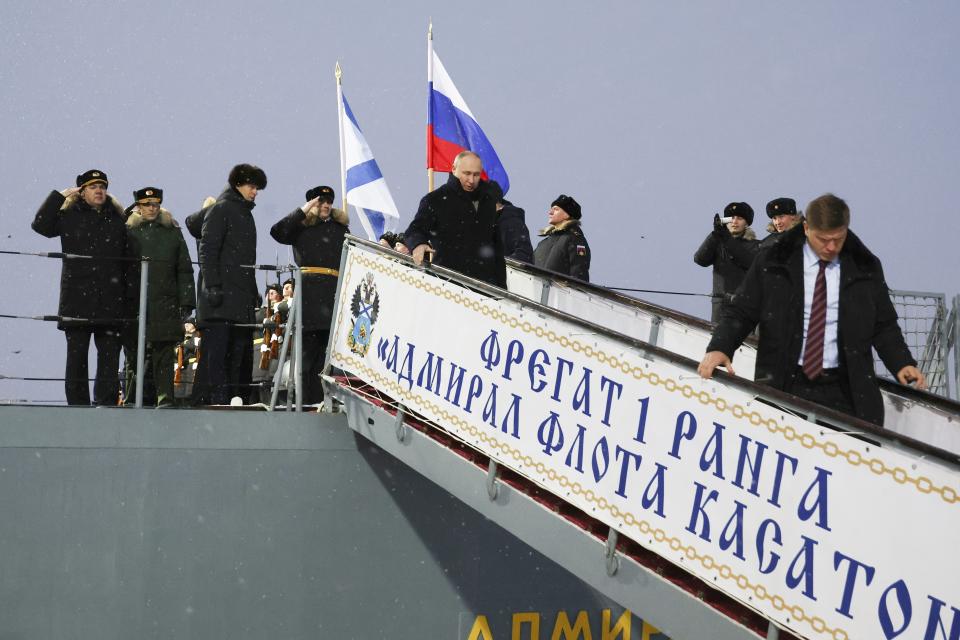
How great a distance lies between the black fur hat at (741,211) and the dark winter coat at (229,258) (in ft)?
12.4

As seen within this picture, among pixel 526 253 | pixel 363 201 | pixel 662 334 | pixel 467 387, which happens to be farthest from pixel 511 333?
pixel 363 201

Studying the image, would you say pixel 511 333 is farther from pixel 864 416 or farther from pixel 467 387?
pixel 864 416

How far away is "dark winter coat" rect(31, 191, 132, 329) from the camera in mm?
7910

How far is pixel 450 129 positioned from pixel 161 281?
17.4 feet

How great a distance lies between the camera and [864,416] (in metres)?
4.76

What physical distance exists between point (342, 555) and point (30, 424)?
7.21ft

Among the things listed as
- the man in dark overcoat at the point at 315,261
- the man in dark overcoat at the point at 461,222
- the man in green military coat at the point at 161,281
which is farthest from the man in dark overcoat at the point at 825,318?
the man in green military coat at the point at 161,281

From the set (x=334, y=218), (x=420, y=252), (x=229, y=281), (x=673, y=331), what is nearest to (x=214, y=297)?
(x=229, y=281)

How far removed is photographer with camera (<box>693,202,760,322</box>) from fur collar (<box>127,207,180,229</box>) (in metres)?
4.10

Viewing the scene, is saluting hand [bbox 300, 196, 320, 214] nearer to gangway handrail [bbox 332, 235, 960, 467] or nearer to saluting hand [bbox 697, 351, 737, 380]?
gangway handrail [bbox 332, 235, 960, 467]

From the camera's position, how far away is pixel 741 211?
371 inches

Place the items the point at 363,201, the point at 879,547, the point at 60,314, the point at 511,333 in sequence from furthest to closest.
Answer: the point at 363,201 < the point at 60,314 < the point at 511,333 < the point at 879,547

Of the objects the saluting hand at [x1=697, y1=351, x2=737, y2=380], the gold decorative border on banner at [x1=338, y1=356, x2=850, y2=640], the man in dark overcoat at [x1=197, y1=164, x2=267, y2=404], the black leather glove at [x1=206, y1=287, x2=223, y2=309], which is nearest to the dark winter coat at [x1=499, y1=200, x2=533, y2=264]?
the gold decorative border on banner at [x1=338, y1=356, x2=850, y2=640]

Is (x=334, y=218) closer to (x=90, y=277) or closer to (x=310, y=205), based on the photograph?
(x=310, y=205)
